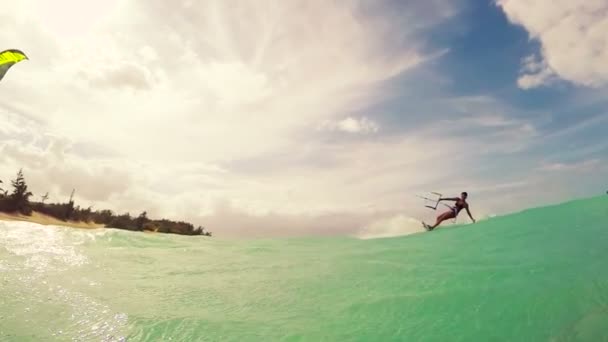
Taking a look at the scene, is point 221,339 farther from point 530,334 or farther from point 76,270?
point 76,270

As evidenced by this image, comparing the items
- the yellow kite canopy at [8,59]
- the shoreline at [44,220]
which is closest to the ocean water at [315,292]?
the yellow kite canopy at [8,59]

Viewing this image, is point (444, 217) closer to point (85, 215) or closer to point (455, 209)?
point (455, 209)

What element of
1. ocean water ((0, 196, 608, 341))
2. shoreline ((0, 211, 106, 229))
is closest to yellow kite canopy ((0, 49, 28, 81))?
ocean water ((0, 196, 608, 341))

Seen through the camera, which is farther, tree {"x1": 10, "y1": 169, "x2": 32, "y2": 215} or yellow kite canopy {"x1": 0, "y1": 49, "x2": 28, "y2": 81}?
tree {"x1": 10, "y1": 169, "x2": 32, "y2": 215}

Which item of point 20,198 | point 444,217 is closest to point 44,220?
point 20,198

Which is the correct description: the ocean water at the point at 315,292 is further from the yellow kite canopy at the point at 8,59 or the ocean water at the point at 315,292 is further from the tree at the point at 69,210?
the tree at the point at 69,210

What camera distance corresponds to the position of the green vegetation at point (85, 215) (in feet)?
116

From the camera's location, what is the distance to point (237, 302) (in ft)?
24.3

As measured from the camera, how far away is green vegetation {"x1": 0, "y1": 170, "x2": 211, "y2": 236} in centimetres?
3525

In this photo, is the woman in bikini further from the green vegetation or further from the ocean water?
the green vegetation

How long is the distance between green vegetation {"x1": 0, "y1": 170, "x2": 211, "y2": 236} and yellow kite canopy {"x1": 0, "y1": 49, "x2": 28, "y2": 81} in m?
35.9

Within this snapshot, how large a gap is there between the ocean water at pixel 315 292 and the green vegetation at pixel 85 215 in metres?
26.9

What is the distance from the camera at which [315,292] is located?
25.8ft

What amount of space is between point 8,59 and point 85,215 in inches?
1580
